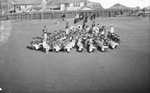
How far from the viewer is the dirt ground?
12.7m

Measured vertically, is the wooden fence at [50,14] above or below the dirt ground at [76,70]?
above

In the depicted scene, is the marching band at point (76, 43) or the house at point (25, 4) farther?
the house at point (25, 4)

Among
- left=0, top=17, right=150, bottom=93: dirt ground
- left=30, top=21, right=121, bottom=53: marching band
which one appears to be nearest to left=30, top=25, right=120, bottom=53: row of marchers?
left=30, top=21, right=121, bottom=53: marching band

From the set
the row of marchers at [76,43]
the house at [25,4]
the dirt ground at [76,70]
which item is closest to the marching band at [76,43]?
the row of marchers at [76,43]

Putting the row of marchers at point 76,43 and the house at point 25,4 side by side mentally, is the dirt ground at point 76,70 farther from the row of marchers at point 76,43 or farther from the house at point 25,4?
the house at point 25,4

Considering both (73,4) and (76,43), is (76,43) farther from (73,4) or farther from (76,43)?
(73,4)

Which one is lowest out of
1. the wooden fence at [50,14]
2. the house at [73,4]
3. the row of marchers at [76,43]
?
the row of marchers at [76,43]

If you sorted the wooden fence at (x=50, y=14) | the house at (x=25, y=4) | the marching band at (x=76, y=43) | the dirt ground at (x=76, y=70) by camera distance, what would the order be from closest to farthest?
the dirt ground at (x=76, y=70), the marching band at (x=76, y=43), the wooden fence at (x=50, y=14), the house at (x=25, y=4)

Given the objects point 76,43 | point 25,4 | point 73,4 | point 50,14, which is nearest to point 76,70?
point 76,43

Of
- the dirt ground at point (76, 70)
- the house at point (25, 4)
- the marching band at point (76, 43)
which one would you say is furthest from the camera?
the house at point (25, 4)

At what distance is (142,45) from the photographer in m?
21.0

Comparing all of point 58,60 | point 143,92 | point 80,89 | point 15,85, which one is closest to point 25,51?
point 58,60

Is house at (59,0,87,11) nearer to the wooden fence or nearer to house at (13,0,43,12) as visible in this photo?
house at (13,0,43,12)

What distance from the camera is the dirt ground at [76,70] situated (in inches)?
499
